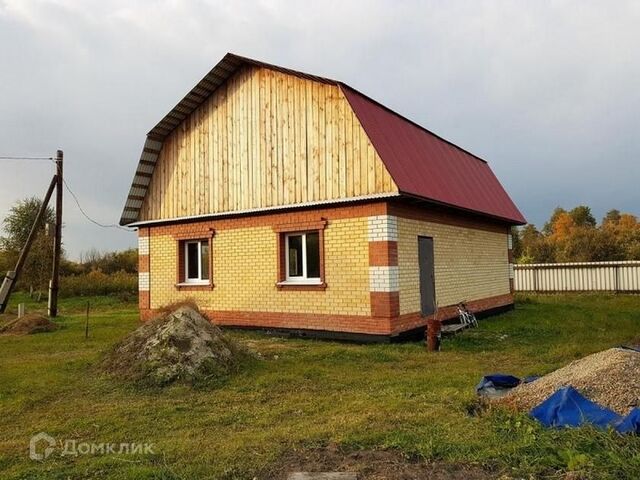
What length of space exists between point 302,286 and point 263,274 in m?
1.20

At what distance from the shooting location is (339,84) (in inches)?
432

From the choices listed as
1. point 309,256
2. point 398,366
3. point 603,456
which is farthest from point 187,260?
point 603,456

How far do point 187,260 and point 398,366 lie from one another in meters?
7.89

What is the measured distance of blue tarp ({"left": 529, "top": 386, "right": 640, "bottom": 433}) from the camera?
4.07m

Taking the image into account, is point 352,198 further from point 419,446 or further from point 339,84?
point 419,446

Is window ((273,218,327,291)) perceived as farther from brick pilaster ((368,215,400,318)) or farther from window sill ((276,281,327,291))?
brick pilaster ((368,215,400,318))

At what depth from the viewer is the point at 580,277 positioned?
84.5 feet

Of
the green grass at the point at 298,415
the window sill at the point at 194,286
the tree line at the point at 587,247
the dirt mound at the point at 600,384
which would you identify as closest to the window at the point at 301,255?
the green grass at the point at 298,415

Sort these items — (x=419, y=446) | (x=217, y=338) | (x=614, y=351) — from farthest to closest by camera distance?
(x=217, y=338), (x=614, y=351), (x=419, y=446)

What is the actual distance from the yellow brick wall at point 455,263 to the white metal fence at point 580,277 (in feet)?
35.5

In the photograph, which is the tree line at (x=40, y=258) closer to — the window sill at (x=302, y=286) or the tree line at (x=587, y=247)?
the window sill at (x=302, y=286)

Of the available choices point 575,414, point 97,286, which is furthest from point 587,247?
point 575,414

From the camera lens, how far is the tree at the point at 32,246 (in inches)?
1037

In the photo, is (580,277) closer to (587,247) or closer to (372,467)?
(587,247)
